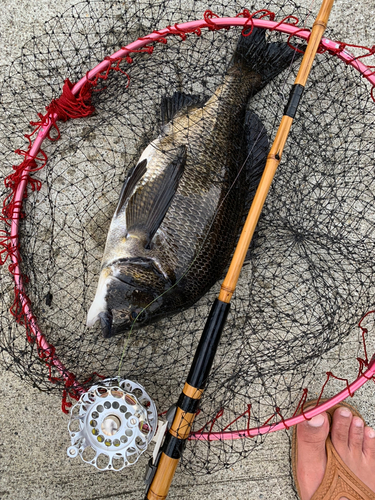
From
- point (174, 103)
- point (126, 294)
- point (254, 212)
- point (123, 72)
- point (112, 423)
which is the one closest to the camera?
point (254, 212)

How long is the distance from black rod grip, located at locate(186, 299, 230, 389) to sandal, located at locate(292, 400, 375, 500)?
99cm

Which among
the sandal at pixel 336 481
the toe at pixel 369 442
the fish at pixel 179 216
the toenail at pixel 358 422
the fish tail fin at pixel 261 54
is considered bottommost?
the sandal at pixel 336 481

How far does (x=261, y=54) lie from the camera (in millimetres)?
2062

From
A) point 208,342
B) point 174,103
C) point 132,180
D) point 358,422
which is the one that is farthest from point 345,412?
point 174,103

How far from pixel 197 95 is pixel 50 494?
246cm

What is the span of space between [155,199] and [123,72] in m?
0.71

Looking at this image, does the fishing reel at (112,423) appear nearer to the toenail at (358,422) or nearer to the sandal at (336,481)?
the sandal at (336,481)

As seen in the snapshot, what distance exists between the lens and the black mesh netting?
2.18 m

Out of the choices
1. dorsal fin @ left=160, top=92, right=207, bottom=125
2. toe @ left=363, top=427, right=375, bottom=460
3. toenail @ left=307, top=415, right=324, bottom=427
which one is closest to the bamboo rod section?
dorsal fin @ left=160, top=92, right=207, bottom=125

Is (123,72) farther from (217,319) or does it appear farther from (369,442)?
(369,442)

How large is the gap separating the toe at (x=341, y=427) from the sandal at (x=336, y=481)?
0.03 metres

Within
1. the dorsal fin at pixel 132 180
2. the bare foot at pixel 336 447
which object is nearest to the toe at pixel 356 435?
the bare foot at pixel 336 447

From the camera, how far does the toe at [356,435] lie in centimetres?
228

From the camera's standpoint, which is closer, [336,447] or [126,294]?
[126,294]
